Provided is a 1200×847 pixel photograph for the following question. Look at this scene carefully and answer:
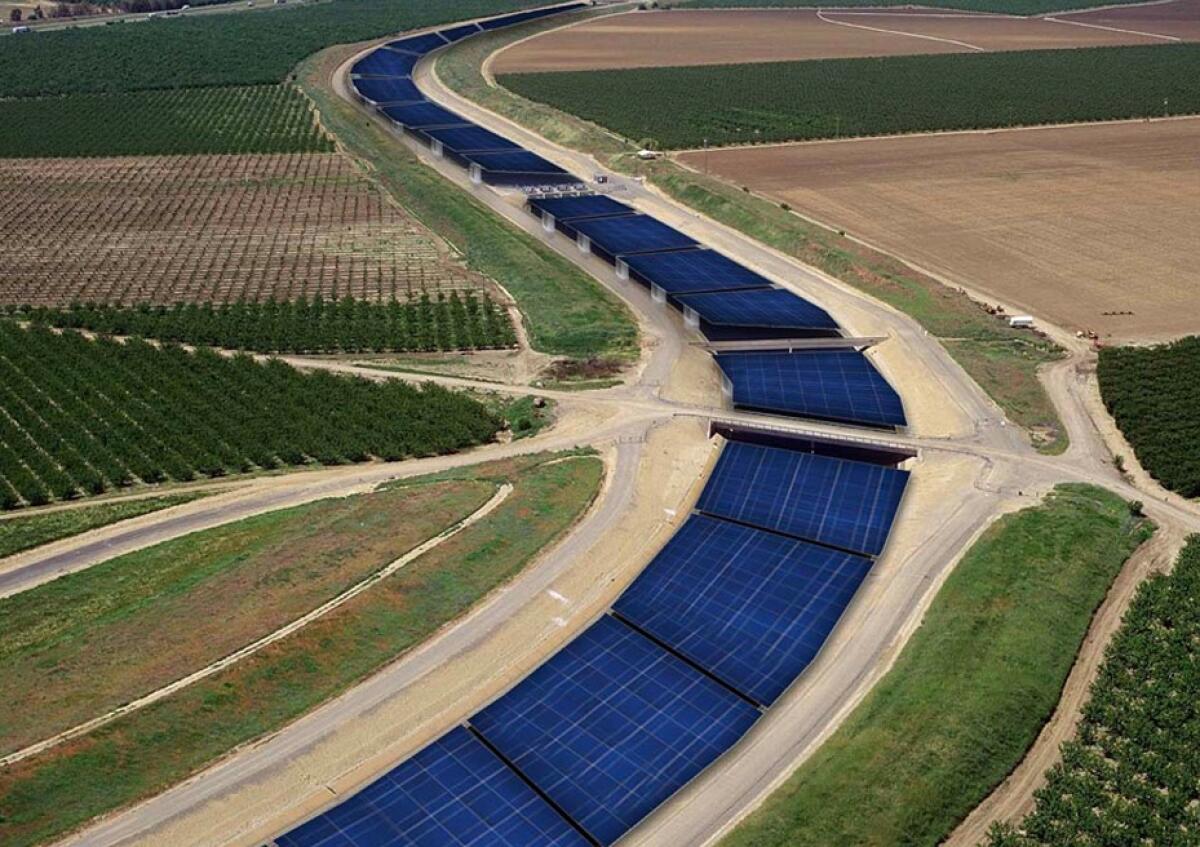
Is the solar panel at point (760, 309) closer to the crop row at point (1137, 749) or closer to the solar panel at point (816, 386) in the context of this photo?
the solar panel at point (816, 386)

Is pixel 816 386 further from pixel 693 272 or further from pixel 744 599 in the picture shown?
pixel 744 599

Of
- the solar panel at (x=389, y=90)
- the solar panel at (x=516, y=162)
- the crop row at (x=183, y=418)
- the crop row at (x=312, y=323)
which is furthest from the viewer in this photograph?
the solar panel at (x=389, y=90)

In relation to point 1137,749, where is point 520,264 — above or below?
above

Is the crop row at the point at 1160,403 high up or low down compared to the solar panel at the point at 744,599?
up

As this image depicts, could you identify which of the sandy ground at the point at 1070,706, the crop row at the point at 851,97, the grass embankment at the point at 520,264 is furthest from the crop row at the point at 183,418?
the crop row at the point at 851,97

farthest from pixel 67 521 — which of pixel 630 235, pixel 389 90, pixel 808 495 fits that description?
pixel 389 90

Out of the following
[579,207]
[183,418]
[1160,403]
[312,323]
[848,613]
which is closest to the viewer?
[848,613]

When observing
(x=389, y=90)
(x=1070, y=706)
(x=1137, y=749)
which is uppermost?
(x=389, y=90)
